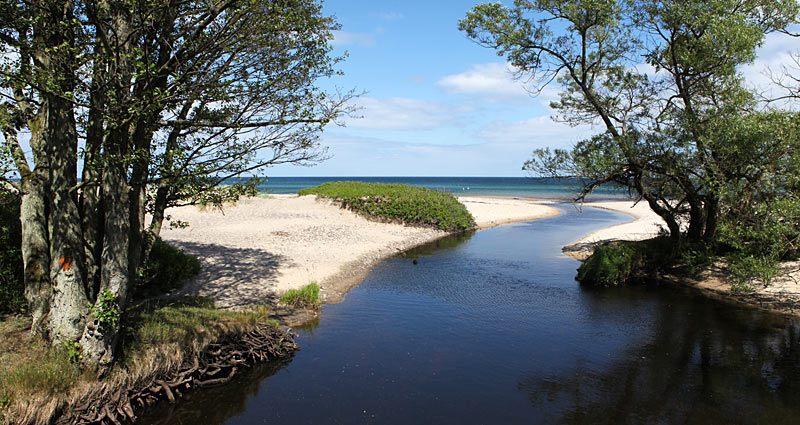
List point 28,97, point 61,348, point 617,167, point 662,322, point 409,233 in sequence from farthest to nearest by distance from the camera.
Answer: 1. point 409,233
2. point 617,167
3. point 662,322
4. point 28,97
5. point 61,348

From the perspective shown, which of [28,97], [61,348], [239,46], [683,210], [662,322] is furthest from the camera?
[683,210]

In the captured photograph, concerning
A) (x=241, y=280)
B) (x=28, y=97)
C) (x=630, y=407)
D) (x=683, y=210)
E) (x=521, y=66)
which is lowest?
(x=630, y=407)

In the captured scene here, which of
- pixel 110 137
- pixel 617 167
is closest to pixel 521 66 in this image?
pixel 617 167

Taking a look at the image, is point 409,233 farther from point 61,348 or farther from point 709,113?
point 61,348

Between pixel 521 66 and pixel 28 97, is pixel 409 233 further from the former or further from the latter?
pixel 28 97

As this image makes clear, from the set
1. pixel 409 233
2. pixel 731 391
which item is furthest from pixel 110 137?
pixel 409 233

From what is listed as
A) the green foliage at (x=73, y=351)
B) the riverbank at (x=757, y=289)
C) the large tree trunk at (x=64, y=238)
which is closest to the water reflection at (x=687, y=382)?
the riverbank at (x=757, y=289)

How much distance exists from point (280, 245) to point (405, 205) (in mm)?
12521

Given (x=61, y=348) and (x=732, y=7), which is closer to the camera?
(x=61, y=348)

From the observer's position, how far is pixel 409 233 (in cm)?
2880

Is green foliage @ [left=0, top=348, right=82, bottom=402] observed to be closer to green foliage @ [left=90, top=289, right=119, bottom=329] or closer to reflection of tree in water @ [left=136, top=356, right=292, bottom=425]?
green foliage @ [left=90, top=289, right=119, bottom=329]

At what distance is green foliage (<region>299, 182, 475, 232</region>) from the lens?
102ft

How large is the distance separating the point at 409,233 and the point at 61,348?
2228cm

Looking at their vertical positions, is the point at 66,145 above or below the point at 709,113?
below
